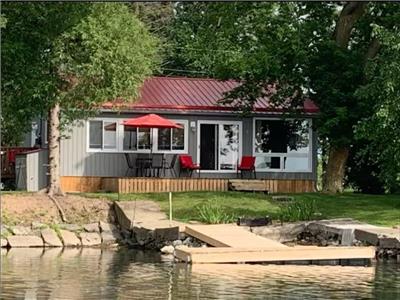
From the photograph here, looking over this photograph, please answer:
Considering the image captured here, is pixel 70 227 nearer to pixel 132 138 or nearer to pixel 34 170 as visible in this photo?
pixel 34 170

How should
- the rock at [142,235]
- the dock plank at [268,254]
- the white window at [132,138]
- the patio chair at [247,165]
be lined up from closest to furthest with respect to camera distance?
the dock plank at [268,254], the rock at [142,235], the white window at [132,138], the patio chair at [247,165]

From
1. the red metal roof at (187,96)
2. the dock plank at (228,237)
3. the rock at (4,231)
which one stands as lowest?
the rock at (4,231)

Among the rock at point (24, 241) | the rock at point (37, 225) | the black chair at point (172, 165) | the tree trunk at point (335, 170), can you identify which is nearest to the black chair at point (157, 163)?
the black chair at point (172, 165)

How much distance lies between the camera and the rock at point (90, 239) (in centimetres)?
2159

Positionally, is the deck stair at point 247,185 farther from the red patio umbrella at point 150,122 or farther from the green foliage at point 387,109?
the green foliage at point 387,109

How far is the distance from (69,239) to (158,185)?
5758 millimetres

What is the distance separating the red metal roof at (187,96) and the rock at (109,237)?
20.7 ft

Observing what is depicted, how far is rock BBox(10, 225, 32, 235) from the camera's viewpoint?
→ 21.5 meters

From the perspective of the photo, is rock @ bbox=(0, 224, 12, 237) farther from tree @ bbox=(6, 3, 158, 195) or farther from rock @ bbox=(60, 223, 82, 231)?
tree @ bbox=(6, 3, 158, 195)

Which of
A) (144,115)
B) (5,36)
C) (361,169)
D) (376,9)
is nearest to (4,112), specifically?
(5,36)

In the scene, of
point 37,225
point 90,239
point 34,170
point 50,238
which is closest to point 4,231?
point 37,225

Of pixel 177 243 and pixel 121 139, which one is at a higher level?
pixel 121 139

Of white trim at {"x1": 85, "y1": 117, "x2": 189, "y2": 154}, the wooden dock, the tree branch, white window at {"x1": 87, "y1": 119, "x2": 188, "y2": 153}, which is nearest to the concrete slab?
the wooden dock

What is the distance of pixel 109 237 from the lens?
2203 cm
